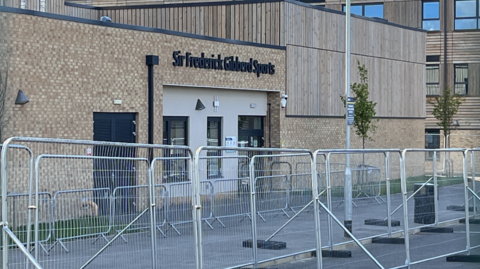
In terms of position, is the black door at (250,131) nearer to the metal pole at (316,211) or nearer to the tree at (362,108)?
the tree at (362,108)

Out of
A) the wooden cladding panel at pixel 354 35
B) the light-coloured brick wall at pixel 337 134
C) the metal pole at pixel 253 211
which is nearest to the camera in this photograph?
the metal pole at pixel 253 211

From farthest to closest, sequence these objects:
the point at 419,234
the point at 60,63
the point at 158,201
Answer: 1. the point at 60,63
2. the point at 419,234
3. the point at 158,201

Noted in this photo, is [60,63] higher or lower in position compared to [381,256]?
higher

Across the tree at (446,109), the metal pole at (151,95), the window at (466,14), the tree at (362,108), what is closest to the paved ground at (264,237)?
the metal pole at (151,95)

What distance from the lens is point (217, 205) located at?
35.5 feet

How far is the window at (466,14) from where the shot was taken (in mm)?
46125

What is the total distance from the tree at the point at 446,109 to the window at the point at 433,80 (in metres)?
2.86

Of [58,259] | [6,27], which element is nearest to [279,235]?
[58,259]

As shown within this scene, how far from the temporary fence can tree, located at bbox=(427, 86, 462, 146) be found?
2760 centimetres

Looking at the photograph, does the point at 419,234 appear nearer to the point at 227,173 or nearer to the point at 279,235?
the point at 279,235

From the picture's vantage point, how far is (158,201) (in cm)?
998

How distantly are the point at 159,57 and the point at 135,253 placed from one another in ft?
42.6

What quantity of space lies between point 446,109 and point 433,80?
4467 mm

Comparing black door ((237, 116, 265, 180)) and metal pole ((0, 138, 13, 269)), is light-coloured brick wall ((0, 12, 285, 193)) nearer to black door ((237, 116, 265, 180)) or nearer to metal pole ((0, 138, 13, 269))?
black door ((237, 116, 265, 180))
